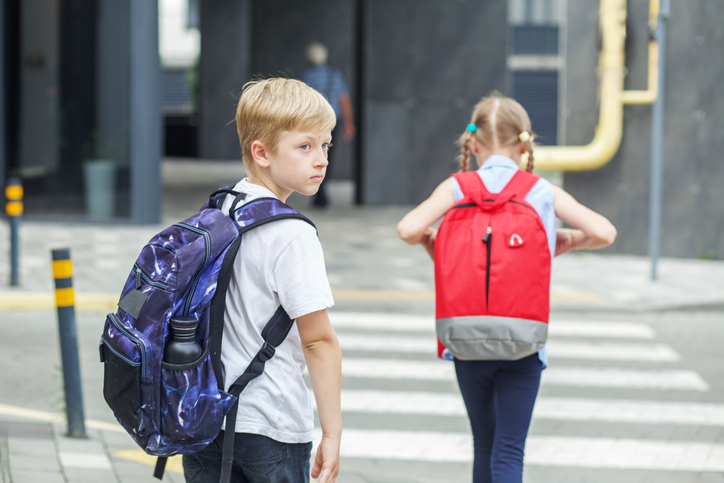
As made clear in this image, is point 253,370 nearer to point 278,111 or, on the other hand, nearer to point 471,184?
point 278,111

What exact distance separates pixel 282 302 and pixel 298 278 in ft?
0.22

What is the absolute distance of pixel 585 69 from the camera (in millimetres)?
10578

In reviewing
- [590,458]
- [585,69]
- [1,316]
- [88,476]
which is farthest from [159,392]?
[585,69]

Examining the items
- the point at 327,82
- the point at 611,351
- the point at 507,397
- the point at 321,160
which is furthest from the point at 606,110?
the point at 321,160

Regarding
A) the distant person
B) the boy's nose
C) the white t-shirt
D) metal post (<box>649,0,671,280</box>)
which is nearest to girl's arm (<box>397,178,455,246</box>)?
the boy's nose

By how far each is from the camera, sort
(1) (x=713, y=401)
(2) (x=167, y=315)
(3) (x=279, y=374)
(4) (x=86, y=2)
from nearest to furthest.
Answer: (2) (x=167, y=315)
(3) (x=279, y=374)
(1) (x=713, y=401)
(4) (x=86, y=2)

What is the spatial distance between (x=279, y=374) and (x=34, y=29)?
1132 cm

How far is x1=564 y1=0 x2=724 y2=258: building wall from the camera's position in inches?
404

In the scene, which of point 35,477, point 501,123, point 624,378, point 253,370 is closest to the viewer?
point 253,370

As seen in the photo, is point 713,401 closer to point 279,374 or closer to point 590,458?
point 590,458

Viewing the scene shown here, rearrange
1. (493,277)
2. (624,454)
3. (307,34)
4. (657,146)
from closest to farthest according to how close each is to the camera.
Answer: (493,277) → (624,454) → (657,146) → (307,34)

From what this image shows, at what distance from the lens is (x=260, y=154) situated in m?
2.17

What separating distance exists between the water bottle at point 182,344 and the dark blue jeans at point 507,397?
4.40 feet

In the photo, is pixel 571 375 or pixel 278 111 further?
pixel 571 375
